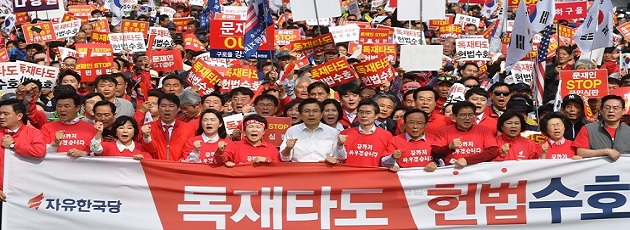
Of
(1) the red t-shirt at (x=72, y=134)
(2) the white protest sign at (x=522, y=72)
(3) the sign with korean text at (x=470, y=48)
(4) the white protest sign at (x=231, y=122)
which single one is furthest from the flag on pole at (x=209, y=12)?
(1) the red t-shirt at (x=72, y=134)

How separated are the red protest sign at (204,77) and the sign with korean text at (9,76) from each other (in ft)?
6.43

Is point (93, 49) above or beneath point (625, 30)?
beneath

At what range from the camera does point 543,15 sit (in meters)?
13.3

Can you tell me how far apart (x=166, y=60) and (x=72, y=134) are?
4997 millimetres

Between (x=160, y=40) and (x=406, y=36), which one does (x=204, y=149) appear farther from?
(x=160, y=40)

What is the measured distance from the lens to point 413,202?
819 centimetres

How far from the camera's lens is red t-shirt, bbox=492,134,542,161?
340 inches

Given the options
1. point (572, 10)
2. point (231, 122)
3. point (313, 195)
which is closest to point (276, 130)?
point (231, 122)

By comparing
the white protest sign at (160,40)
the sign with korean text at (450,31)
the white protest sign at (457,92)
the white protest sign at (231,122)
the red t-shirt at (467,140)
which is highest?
the sign with korean text at (450,31)

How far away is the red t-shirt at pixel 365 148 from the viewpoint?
849cm

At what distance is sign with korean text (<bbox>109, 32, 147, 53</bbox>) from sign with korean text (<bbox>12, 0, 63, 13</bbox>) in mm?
1127

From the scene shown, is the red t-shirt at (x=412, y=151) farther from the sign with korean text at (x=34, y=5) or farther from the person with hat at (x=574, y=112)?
the sign with korean text at (x=34, y=5)

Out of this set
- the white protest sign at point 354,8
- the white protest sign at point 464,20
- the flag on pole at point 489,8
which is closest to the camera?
the white protest sign at point 464,20

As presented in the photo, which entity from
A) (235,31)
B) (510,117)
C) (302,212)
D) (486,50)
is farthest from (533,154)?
(486,50)
